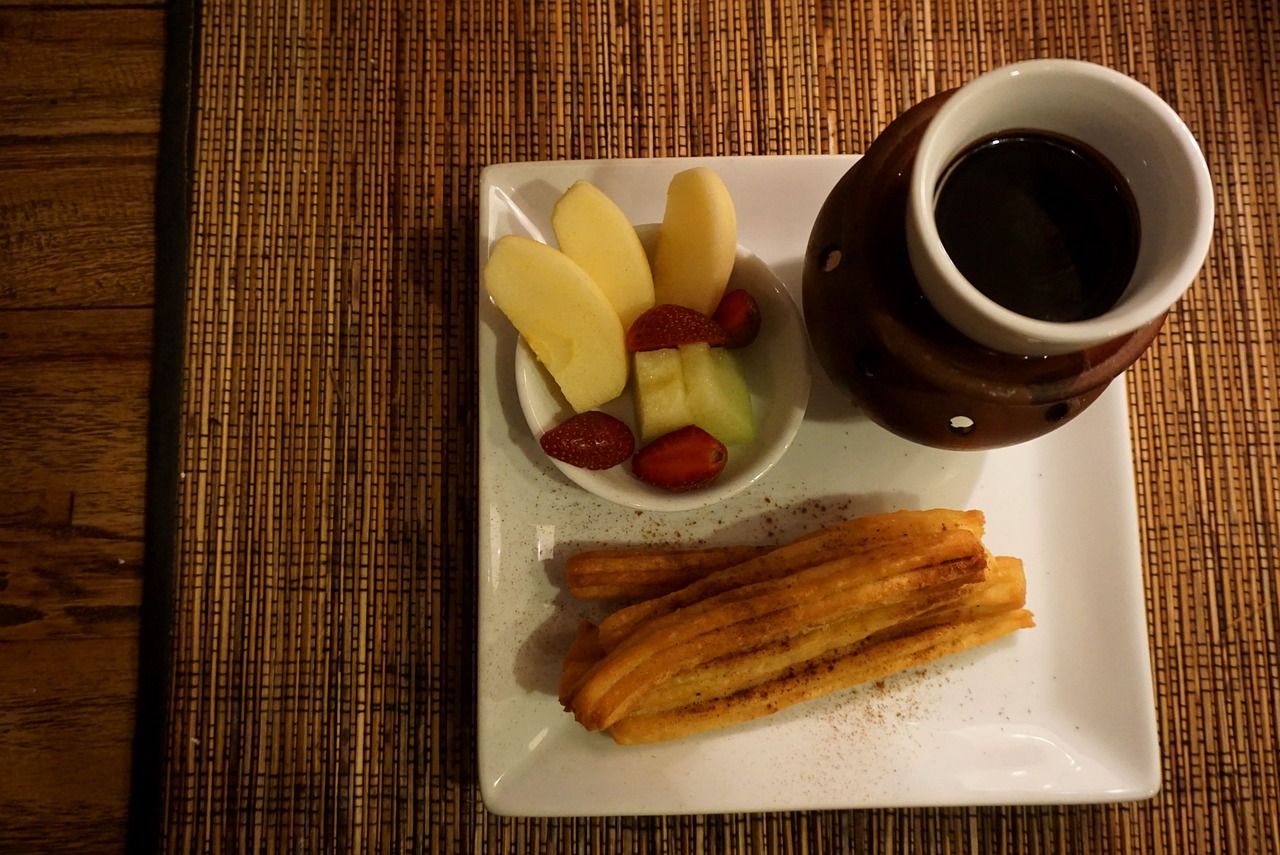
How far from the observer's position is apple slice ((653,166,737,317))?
0.86m

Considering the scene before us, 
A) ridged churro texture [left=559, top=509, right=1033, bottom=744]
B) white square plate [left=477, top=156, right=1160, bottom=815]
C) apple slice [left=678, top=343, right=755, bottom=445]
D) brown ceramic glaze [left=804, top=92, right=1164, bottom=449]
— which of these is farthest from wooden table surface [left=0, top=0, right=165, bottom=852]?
brown ceramic glaze [left=804, top=92, right=1164, bottom=449]

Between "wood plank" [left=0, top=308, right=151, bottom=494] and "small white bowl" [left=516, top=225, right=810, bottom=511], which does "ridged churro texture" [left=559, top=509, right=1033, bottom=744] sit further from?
"wood plank" [left=0, top=308, right=151, bottom=494]

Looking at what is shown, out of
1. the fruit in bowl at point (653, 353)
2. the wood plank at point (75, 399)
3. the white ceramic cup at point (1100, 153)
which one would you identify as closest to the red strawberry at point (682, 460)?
the fruit in bowl at point (653, 353)

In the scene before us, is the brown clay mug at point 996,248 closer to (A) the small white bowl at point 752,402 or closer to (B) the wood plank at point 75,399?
(A) the small white bowl at point 752,402

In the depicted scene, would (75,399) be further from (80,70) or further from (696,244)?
(696,244)

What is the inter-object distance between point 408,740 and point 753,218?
2.57 ft

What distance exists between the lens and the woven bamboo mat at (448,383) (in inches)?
40.9

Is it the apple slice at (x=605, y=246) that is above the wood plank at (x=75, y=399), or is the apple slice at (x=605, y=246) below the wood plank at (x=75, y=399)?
above

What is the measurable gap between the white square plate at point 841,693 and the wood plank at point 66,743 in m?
0.51

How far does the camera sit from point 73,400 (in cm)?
111

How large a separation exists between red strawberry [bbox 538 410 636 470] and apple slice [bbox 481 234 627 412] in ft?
0.09

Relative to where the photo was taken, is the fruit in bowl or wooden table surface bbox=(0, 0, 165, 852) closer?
the fruit in bowl

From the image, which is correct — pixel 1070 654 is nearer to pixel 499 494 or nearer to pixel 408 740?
pixel 499 494

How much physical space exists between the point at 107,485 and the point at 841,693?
3.21 feet
